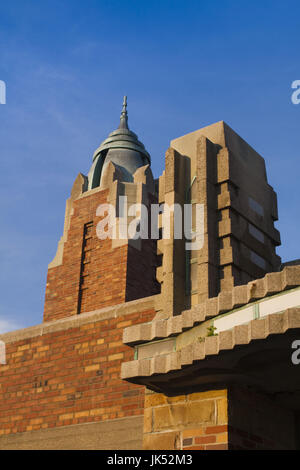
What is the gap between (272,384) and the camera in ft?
19.9

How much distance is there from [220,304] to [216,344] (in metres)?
0.52

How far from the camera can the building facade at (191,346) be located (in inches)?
214

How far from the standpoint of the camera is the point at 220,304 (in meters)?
5.68

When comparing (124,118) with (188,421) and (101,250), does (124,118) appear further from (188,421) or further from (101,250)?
(188,421)

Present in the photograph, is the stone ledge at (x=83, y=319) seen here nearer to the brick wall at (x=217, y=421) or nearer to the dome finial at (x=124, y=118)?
the brick wall at (x=217, y=421)

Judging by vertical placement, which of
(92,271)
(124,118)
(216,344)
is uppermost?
(124,118)

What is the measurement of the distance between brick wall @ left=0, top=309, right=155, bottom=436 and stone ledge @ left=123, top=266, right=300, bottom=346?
2713mm

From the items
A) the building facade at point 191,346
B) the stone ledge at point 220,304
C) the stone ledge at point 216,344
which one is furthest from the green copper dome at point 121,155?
the stone ledge at point 216,344

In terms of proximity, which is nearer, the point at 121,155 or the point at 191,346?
the point at 191,346

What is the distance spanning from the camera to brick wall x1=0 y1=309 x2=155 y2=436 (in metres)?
9.21

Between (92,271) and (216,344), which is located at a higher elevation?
(92,271)

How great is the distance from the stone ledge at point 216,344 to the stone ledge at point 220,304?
0.34 metres

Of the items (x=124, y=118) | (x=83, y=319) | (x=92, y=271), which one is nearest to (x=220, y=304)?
(x=83, y=319)
